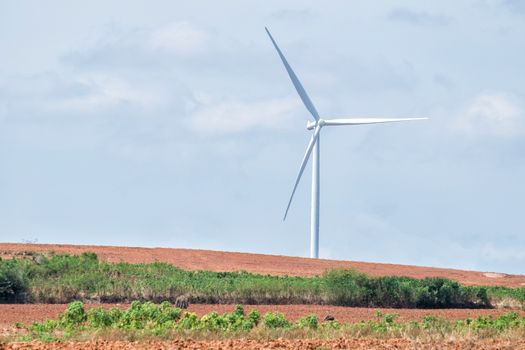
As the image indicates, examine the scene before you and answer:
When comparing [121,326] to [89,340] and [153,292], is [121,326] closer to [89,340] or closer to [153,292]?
[89,340]

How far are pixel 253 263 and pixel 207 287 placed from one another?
20696mm

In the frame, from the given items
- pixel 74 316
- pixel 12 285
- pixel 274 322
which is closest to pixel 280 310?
Result: pixel 12 285

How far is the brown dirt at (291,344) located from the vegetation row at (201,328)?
148 cm

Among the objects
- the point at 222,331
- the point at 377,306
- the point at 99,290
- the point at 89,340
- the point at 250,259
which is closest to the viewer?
the point at 89,340

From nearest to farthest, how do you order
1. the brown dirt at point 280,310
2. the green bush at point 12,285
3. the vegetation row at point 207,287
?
the brown dirt at point 280,310, the green bush at point 12,285, the vegetation row at point 207,287

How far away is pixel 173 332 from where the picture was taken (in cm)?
2625

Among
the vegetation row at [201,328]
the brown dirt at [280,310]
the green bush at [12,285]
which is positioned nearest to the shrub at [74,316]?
the vegetation row at [201,328]

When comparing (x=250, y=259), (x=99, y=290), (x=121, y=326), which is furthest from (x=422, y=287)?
(x=121, y=326)

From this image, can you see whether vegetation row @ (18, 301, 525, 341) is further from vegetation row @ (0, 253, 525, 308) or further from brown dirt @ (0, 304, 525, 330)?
vegetation row @ (0, 253, 525, 308)

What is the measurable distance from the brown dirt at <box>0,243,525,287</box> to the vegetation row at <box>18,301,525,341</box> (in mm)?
28452

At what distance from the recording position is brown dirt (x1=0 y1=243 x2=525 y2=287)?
6216 cm

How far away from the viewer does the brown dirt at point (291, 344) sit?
22875mm

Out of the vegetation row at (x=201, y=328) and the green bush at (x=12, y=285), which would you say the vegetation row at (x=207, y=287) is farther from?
the vegetation row at (x=201, y=328)

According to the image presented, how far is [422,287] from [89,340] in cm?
2869
